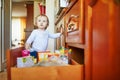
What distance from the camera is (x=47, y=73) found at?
841 millimetres

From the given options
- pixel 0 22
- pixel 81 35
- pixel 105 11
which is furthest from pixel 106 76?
pixel 0 22

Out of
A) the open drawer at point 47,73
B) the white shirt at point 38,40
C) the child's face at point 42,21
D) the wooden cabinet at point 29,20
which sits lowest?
the open drawer at point 47,73

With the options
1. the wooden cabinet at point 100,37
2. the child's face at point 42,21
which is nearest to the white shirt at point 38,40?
the child's face at point 42,21

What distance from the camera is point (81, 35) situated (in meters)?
0.93

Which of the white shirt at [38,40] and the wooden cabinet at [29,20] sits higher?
the wooden cabinet at [29,20]

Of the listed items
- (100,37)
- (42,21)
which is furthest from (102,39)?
(42,21)

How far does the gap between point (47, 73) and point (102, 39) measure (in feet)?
Answer: 0.90

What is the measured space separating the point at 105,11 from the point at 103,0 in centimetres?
4

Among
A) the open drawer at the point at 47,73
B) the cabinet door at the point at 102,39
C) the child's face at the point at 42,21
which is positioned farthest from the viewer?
the child's face at the point at 42,21

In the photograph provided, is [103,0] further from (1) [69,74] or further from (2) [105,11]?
(1) [69,74]

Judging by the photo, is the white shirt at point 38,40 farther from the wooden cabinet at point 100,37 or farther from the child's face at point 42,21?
the wooden cabinet at point 100,37

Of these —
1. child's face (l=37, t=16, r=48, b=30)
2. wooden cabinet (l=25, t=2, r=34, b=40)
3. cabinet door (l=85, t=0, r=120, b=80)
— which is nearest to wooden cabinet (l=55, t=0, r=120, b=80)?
cabinet door (l=85, t=0, r=120, b=80)

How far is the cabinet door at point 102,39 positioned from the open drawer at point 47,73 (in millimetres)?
46

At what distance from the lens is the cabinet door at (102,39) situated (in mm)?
581
